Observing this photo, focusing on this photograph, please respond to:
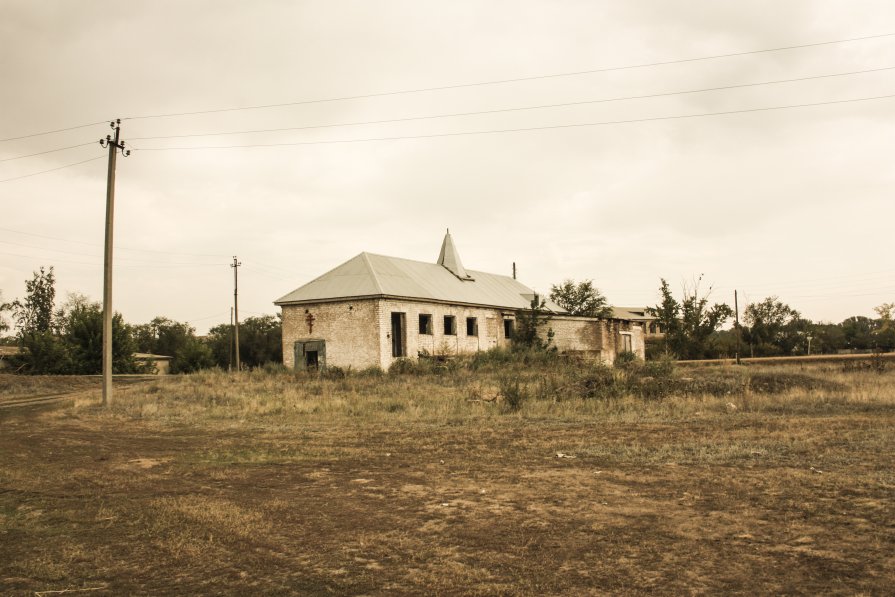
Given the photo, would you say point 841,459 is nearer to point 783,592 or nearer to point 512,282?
point 783,592

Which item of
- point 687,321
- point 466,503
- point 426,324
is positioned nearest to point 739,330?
point 687,321

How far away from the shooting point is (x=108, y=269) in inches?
738

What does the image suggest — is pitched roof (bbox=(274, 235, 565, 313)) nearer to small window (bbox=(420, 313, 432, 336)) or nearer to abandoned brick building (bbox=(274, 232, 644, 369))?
abandoned brick building (bbox=(274, 232, 644, 369))

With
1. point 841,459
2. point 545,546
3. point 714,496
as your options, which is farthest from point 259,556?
point 841,459

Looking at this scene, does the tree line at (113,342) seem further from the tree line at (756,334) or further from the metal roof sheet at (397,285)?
the tree line at (756,334)

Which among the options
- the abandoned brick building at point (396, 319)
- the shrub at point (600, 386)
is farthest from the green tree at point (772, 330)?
the shrub at point (600, 386)

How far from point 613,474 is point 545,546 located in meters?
2.88

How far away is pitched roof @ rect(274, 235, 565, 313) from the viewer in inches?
1144

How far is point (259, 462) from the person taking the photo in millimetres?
9219

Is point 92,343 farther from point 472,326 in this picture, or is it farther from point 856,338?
point 856,338

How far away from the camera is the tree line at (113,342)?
36.2 m

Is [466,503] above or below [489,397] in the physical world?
below

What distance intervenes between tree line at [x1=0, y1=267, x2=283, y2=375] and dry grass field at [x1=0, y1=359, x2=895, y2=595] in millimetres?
24425

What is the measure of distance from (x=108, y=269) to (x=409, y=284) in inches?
574
